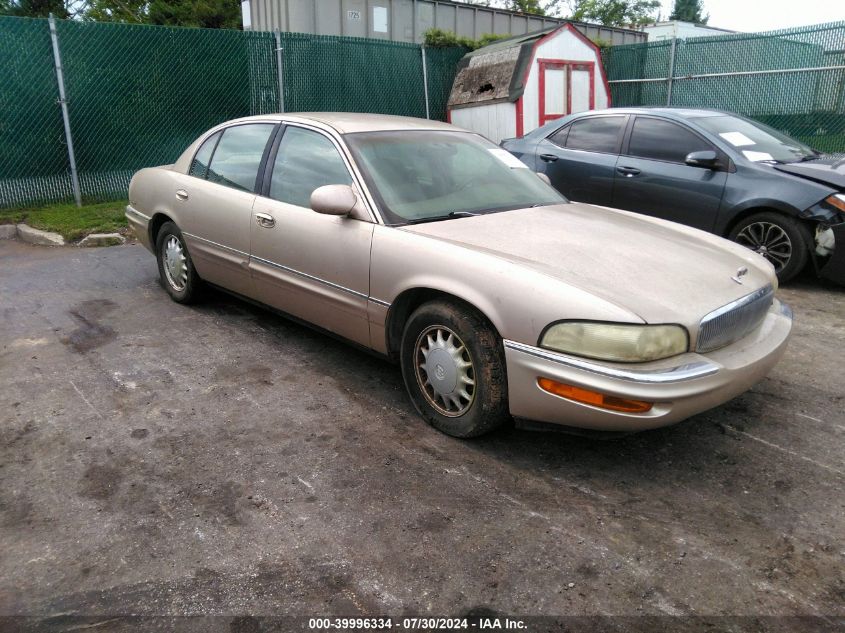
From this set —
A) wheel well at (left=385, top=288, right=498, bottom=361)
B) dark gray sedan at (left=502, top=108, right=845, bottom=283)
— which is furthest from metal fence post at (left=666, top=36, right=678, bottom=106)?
wheel well at (left=385, top=288, right=498, bottom=361)

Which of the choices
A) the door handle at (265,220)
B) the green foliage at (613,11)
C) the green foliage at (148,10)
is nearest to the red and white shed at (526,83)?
the door handle at (265,220)

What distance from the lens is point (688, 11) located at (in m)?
64.9

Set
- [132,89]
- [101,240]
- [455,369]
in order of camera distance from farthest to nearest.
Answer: [132,89]
[101,240]
[455,369]

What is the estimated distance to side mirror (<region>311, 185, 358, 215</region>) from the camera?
361 cm

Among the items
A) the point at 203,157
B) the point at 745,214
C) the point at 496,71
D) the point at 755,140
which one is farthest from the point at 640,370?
the point at 496,71

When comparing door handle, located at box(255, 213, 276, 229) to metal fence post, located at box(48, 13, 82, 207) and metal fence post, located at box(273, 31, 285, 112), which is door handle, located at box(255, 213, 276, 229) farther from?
metal fence post, located at box(273, 31, 285, 112)

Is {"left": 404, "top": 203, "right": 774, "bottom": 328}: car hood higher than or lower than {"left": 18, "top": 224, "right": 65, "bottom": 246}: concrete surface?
higher

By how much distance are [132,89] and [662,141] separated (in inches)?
273

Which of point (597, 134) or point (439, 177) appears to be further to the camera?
point (597, 134)

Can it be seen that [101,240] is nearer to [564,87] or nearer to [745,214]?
[745,214]

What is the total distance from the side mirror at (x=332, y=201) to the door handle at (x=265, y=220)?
2.08ft

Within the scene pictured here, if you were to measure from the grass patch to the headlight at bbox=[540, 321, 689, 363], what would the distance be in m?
6.63

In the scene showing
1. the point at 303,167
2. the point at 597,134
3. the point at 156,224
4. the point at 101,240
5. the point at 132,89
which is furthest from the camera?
the point at 132,89

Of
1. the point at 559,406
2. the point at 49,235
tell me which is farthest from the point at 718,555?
the point at 49,235
